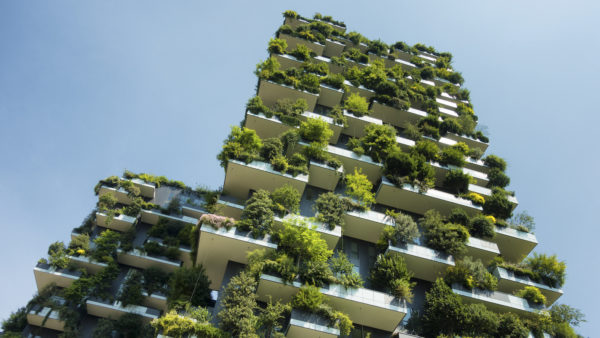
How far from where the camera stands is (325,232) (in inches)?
862

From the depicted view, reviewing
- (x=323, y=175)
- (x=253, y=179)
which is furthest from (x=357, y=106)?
(x=253, y=179)

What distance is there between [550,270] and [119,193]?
37973 mm

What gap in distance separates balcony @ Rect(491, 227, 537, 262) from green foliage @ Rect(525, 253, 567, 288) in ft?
7.45

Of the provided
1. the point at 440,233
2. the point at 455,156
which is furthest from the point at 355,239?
the point at 455,156

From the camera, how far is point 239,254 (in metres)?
21.1

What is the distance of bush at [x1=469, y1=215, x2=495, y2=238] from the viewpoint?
25172 mm

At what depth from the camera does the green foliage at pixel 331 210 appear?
883 inches

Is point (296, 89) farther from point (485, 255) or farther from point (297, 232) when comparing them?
point (485, 255)

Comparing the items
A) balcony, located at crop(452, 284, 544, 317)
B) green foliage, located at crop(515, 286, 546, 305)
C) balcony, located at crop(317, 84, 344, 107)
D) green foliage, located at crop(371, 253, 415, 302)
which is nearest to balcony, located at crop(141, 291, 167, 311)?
green foliage, located at crop(371, 253, 415, 302)

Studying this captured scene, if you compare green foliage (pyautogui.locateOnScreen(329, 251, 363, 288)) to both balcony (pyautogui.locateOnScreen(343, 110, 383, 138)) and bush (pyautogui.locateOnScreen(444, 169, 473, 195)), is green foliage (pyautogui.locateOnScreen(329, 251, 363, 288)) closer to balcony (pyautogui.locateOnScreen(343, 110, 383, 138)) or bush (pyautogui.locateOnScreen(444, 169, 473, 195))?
bush (pyautogui.locateOnScreen(444, 169, 473, 195))

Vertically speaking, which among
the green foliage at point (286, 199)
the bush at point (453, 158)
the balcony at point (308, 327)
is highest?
the bush at point (453, 158)

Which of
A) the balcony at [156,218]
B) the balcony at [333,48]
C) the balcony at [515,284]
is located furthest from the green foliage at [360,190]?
the balcony at [333,48]

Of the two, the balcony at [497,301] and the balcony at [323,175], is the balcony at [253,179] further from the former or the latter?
the balcony at [497,301]

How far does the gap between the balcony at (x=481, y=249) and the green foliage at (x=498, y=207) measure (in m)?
4.40
